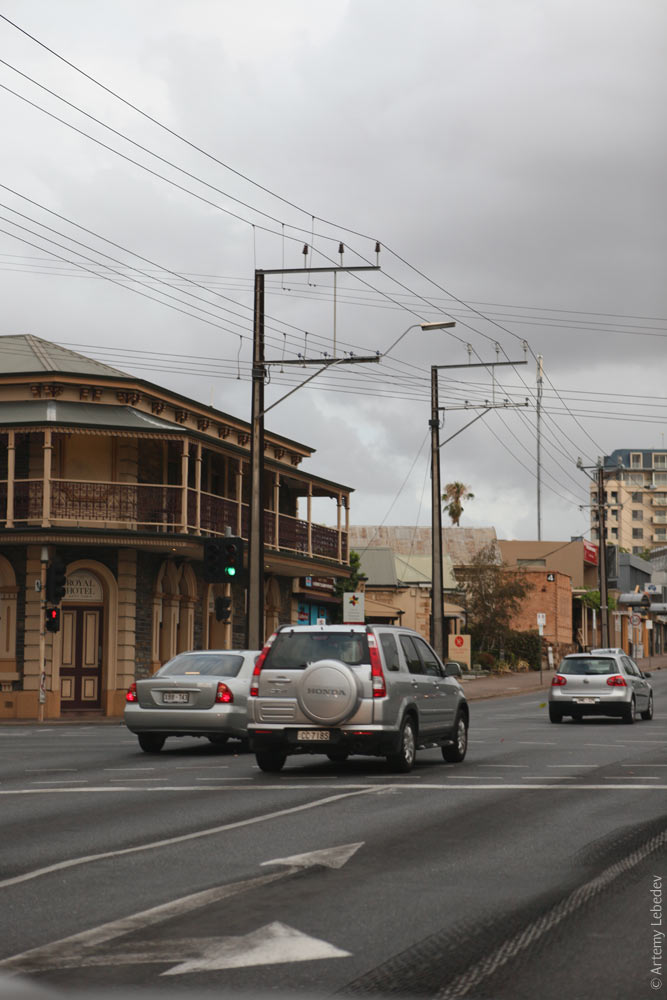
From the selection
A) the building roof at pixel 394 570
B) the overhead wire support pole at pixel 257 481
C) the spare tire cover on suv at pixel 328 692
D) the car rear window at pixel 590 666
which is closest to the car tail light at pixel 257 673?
the spare tire cover on suv at pixel 328 692

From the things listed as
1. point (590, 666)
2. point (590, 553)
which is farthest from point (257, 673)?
point (590, 553)

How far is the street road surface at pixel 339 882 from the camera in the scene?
6.21 metres

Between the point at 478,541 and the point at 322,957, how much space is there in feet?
274

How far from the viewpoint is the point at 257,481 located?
30.7 m

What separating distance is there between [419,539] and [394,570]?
750 inches

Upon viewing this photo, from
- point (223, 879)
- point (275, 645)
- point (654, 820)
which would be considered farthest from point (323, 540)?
point (223, 879)

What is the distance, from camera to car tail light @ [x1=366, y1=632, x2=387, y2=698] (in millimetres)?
16328

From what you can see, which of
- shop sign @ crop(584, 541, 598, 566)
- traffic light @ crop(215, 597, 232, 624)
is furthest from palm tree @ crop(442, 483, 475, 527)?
traffic light @ crop(215, 597, 232, 624)

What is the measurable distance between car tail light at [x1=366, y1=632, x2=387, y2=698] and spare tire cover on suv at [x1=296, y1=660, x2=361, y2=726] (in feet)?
0.65

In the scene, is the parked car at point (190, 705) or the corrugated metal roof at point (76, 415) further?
the corrugated metal roof at point (76, 415)

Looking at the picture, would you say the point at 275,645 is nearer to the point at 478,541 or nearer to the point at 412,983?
the point at 412,983

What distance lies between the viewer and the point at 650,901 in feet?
26.1

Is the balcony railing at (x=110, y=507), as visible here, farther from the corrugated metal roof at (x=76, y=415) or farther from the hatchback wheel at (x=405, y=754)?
the hatchback wheel at (x=405, y=754)

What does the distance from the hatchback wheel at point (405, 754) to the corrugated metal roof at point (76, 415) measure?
69.3 feet
